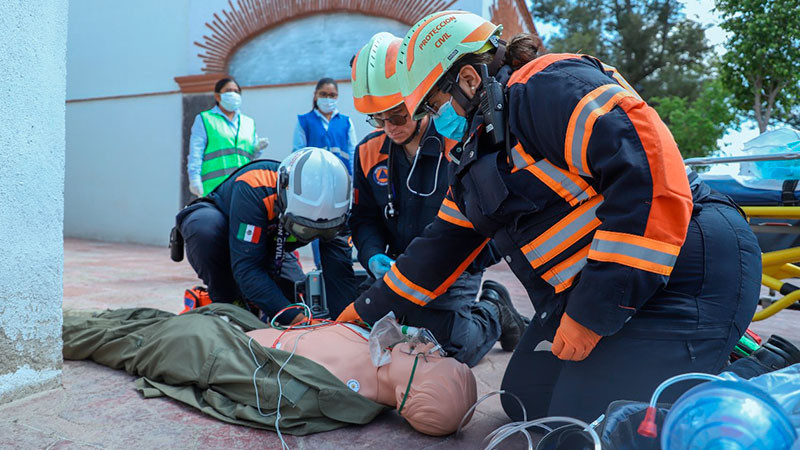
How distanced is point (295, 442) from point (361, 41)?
6.73m

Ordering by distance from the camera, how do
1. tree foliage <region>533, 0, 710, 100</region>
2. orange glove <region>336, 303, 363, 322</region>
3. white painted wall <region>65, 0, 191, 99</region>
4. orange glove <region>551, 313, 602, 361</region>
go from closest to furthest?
orange glove <region>551, 313, 602, 361</region>
orange glove <region>336, 303, 363, 322</region>
white painted wall <region>65, 0, 191, 99</region>
tree foliage <region>533, 0, 710, 100</region>

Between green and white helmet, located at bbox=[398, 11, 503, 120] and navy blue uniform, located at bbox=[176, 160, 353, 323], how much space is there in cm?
137

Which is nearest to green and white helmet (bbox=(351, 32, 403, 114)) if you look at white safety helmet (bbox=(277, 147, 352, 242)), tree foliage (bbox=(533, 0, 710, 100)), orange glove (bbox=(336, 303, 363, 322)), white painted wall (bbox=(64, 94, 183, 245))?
white safety helmet (bbox=(277, 147, 352, 242))

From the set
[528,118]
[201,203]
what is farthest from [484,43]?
[201,203]

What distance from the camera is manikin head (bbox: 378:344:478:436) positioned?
2018 mm

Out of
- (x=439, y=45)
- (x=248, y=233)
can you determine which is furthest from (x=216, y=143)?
(x=439, y=45)

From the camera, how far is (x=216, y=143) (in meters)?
5.30

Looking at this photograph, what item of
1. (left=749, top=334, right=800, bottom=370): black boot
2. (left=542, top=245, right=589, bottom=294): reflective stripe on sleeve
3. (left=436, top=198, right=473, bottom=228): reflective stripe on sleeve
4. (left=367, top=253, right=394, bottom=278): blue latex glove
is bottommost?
(left=367, top=253, right=394, bottom=278): blue latex glove

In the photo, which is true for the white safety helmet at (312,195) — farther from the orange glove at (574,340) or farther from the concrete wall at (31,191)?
the orange glove at (574,340)

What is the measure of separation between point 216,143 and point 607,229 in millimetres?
4393

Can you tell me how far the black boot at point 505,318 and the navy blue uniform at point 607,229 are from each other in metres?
1.38

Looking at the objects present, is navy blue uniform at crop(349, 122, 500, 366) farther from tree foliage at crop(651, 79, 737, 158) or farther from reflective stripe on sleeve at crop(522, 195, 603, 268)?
tree foliage at crop(651, 79, 737, 158)

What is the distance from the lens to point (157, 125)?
9.71 meters

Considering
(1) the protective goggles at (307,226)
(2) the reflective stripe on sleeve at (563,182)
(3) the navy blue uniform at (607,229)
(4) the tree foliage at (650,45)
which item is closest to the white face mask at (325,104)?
(1) the protective goggles at (307,226)
